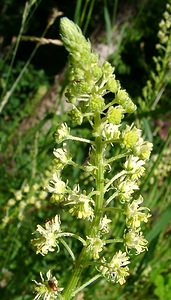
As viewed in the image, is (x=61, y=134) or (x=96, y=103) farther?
(x=61, y=134)

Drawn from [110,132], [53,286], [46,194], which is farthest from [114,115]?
[46,194]

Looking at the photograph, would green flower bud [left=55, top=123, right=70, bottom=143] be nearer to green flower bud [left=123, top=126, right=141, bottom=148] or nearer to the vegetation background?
green flower bud [left=123, top=126, right=141, bottom=148]

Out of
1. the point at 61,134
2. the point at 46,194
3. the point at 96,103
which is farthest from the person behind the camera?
the point at 46,194

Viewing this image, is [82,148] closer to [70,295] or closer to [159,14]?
[70,295]

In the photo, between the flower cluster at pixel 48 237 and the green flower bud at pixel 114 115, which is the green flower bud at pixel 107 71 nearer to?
the green flower bud at pixel 114 115

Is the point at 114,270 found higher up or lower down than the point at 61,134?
lower down

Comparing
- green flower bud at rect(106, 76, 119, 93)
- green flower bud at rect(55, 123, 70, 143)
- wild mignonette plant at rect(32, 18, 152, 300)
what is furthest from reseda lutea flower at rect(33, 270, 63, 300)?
green flower bud at rect(106, 76, 119, 93)

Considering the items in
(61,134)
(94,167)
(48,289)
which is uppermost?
(61,134)

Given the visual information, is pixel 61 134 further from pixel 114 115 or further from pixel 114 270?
pixel 114 270

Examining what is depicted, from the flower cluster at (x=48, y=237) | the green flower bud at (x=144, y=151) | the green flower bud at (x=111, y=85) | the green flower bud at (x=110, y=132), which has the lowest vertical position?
the flower cluster at (x=48, y=237)

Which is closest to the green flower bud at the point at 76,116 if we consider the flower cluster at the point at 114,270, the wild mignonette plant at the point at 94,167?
the wild mignonette plant at the point at 94,167

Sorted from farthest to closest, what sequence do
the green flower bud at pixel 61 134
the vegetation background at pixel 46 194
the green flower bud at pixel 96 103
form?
the vegetation background at pixel 46 194
the green flower bud at pixel 61 134
the green flower bud at pixel 96 103
